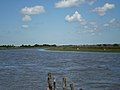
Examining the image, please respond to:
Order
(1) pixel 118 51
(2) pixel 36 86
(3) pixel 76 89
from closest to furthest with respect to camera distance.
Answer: (3) pixel 76 89, (2) pixel 36 86, (1) pixel 118 51

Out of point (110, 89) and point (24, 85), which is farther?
point (24, 85)

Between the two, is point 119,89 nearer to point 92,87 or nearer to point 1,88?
point 92,87

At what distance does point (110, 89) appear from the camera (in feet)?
103

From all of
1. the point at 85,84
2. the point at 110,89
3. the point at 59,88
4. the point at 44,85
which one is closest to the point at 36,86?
the point at 44,85

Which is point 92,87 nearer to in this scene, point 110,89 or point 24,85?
point 110,89

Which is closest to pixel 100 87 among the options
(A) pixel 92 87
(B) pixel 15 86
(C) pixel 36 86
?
(A) pixel 92 87

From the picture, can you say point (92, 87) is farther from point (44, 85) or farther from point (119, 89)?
point (44, 85)

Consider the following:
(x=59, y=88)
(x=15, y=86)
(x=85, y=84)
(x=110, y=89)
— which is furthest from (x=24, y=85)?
(x=110, y=89)

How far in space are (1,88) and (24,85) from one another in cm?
295

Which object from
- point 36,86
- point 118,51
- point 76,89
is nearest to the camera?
point 76,89

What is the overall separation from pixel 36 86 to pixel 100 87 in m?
6.88

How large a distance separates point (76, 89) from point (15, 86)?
697cm

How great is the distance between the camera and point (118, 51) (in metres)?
140

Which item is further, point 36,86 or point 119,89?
point 36,86
